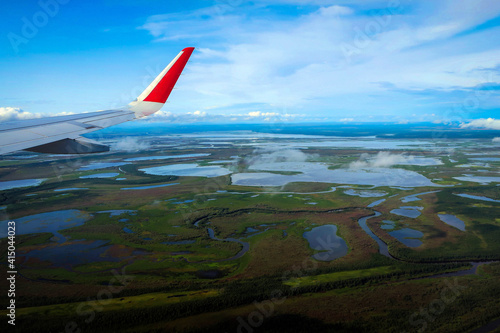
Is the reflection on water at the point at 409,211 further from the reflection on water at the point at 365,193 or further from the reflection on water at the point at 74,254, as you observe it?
the reflection on water at the point at 74,254

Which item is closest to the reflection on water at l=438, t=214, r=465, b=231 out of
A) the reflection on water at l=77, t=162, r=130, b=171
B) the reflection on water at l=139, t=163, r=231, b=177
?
the reflection on water at l=139, t=163, r=231, b=177

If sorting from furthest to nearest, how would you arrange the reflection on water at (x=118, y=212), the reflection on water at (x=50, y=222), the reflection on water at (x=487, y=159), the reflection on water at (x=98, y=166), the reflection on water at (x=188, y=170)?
1. the reflection on water at (x=487, y=159)
2. the reflection on water at (x=98, y=166)
3. the reflection on water at (x=188, y=170)
4. the reflection on water at (x=118, y=212)
5. the reflection on water at (x=50, y=222)

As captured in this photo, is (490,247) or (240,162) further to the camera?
(240,162)

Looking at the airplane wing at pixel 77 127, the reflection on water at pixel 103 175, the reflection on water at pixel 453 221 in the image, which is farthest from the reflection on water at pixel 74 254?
the reflection on water at pixel 103 175

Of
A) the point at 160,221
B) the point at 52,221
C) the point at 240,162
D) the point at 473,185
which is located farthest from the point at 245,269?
the point at 240,162

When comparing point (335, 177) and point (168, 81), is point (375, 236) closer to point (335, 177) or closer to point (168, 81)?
point (168, 81)

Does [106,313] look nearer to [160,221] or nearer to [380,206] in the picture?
[160,221]
